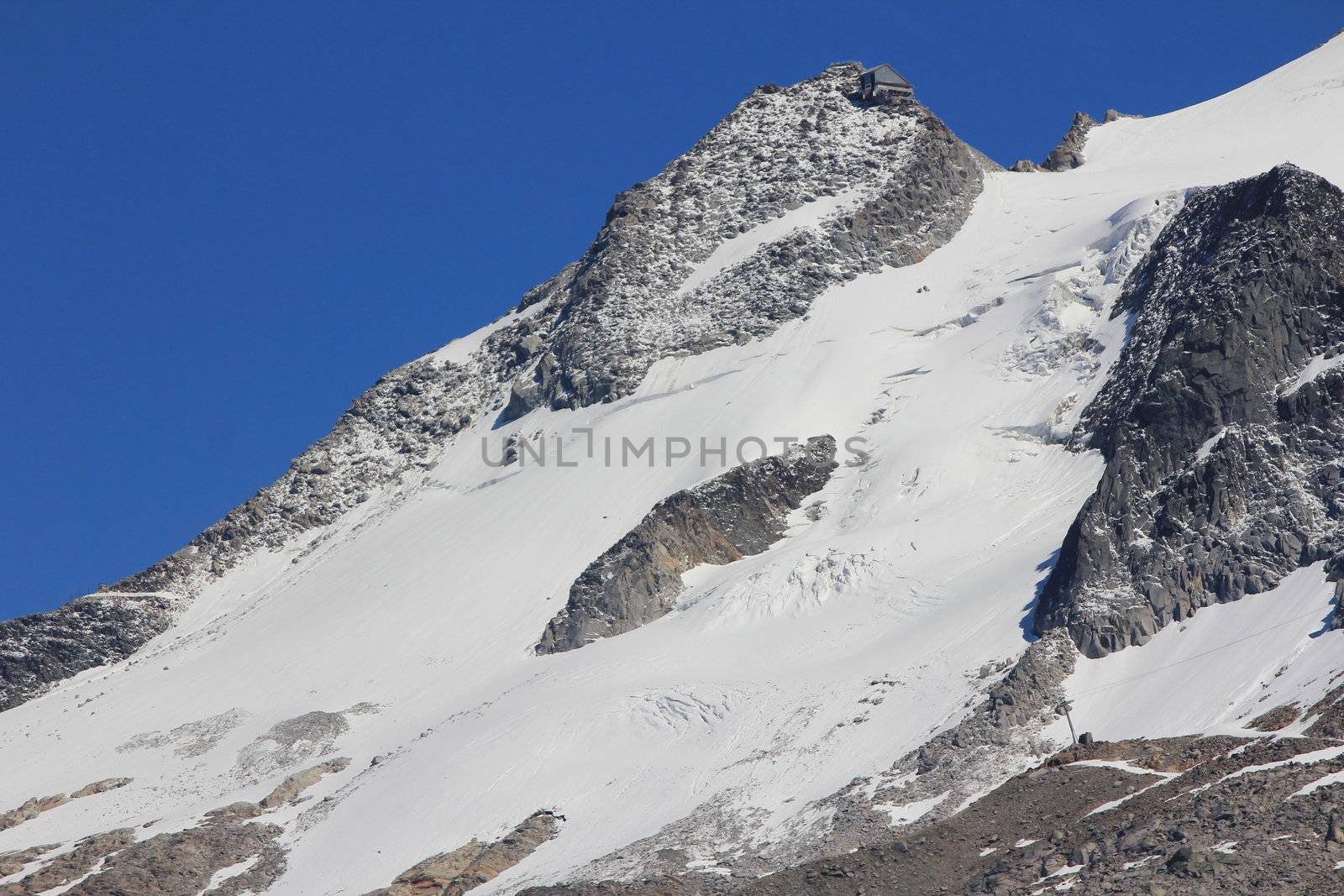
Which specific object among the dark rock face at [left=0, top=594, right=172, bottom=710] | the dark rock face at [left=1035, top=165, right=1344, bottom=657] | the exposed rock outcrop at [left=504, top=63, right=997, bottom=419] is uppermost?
the exposed rock outcrop at [left=504, top=63, right=997, bottom=419]

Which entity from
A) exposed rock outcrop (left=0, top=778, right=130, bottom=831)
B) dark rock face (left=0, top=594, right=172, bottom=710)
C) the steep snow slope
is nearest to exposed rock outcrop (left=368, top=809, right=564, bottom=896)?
the steep snow slope

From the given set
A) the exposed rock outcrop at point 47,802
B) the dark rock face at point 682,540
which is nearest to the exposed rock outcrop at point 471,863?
the dark rock face at point 682,540

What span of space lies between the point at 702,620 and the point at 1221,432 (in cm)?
2526

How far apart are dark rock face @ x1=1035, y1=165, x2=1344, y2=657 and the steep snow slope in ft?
8.00

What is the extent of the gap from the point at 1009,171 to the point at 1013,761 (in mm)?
81147

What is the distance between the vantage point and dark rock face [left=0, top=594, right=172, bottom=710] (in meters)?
104

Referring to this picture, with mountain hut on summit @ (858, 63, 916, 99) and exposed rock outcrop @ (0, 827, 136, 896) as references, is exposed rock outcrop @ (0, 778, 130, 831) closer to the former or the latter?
exposed rock outcrop @ (0, 827, 136, 896)

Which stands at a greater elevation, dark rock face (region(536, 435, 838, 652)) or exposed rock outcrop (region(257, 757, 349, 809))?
dark rock face (region(536, 435, 838, 652))

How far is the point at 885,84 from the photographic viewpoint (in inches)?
5458

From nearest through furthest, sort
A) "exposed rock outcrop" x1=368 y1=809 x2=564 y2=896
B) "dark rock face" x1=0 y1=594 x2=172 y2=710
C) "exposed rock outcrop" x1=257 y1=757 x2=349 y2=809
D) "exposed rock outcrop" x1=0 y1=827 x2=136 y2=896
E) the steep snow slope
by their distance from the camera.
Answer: "exposed rock outcrop" x1=368 y1=809 x2=564 y2=896 → the steep snow slope → "exposed rock outcrop" x1=0 y1=827 x2=136 y2=896 → "exposed rock outcrop" x1=257 y1=757 x2=349 y2=809 → "dark rock face" x1=0 y1=594 x2=172 y2=710

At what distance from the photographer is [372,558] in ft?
351

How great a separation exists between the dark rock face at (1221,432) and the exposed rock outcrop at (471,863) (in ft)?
70.5

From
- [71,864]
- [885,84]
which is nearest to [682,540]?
[71,864]

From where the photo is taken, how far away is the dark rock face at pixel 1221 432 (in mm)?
68688
